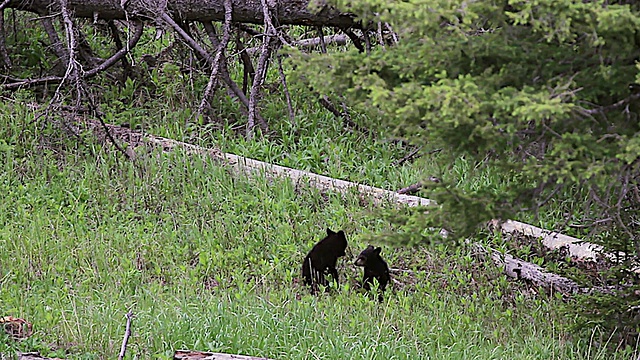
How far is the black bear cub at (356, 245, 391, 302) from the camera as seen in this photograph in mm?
6836

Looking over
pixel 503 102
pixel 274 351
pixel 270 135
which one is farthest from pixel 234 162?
pixel 503 102

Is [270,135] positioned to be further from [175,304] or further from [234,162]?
[175,304]

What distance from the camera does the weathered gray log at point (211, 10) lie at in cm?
948

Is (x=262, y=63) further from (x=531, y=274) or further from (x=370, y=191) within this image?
(x=531, y=274)

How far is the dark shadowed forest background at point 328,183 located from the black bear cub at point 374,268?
0.33 ft

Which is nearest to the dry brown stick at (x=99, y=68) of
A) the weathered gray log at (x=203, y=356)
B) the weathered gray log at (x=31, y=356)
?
the weathered gray log at (x=31, y=356)

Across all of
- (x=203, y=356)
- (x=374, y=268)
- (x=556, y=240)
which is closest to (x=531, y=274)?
(x=556, y=240)

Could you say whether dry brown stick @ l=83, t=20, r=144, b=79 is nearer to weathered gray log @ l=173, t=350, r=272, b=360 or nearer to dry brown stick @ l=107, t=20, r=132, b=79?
dry brown stick @ l=107, t=20, r=132, b=79

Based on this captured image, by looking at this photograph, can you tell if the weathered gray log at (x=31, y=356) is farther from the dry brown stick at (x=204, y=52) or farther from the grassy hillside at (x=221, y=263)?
the dry brown stick at (x=204, y=52)

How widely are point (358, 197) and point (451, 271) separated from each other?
4.68ft

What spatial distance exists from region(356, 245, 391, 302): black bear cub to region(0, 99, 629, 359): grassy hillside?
0.64 ft

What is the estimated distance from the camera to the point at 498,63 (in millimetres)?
3795

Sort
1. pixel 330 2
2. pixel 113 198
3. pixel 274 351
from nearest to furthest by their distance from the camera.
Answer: pixel 330 2 < pixel 274 351 < pixel 113 198

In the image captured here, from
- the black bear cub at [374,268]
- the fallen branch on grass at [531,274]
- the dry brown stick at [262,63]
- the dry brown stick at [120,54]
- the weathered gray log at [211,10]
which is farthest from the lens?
the dry brown stick at [120,54]
